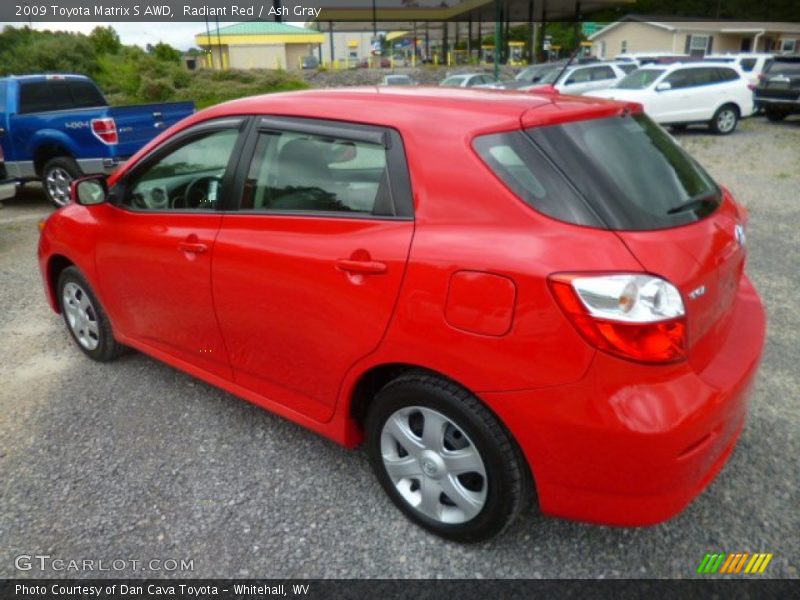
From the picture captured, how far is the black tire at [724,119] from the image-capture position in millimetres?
15773

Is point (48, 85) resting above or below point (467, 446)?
above

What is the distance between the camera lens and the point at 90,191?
366cm

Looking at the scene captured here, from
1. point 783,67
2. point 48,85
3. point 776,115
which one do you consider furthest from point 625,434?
point 776,115

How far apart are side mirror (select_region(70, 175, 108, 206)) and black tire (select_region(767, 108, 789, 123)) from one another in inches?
744

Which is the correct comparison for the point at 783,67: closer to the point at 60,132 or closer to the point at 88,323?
the point at 60,132

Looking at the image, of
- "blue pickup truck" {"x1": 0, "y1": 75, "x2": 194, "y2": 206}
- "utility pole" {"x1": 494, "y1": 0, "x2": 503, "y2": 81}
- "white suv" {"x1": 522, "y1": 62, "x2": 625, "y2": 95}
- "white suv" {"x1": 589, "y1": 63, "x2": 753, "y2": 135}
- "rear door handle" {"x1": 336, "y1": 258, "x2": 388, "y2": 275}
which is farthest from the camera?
"utility pole" {"x1": 494, "y1": 0, "x2": 503, "y2": 81}

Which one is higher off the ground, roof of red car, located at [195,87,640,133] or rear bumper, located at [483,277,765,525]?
roof of red car, located at [195,87,640,133]

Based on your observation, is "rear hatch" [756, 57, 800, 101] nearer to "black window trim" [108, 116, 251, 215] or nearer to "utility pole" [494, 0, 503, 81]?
"utility pole" [494, 0, 503, 81]

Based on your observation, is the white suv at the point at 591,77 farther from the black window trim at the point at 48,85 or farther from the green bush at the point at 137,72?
the green bush at the point at 137,72

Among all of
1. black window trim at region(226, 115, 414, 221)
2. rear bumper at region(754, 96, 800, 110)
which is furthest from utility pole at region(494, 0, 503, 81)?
black window trim at region(226, 115, 414, 221)

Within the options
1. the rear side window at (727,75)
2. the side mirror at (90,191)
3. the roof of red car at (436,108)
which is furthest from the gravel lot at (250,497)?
the rear side window at (727,75)

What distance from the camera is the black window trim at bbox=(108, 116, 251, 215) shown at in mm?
3018

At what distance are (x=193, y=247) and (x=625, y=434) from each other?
83.2 inches

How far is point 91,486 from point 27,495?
28cm
